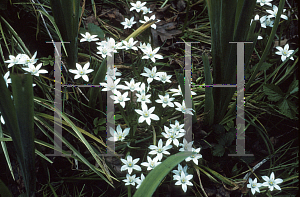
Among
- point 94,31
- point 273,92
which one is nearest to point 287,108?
point 273,92

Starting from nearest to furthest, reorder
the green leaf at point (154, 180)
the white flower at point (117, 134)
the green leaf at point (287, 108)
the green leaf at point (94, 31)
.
A: the green leaf at point (154, 180) → the white flower at point (117, 134) → the green leaf at point (287, 108) → the green leaf at point (94, 31)

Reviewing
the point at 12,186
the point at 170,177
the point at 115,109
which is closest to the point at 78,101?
the point at 115,109

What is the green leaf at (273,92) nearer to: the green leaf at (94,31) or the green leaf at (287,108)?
the green leaf at (287,108)

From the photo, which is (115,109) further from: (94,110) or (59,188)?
(59,188)

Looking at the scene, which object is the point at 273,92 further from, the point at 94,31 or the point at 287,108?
the point at 94,31

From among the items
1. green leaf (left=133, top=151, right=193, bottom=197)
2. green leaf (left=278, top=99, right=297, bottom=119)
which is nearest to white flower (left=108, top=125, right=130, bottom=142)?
green leaf (left=133, top=151, right=193, bottom=197)

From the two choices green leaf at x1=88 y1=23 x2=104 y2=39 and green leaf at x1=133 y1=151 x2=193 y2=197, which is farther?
green leaf at x1=88 y1=23 x2=104 y2=39

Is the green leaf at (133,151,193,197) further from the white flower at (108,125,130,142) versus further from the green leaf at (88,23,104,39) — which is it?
the green leaf at (88,23,104,39)

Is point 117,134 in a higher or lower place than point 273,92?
lower

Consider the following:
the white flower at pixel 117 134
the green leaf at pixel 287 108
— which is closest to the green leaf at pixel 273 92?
the green leaf at pixel 287 108
